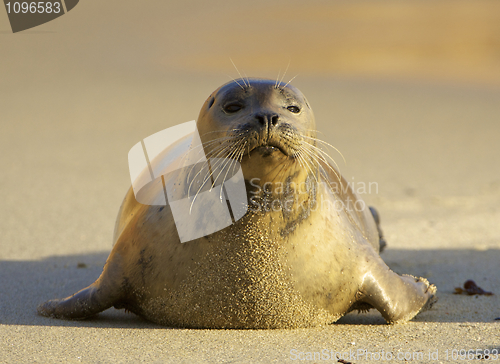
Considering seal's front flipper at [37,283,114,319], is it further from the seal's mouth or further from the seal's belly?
the seal's mouth

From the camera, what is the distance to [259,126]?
2.76 metres

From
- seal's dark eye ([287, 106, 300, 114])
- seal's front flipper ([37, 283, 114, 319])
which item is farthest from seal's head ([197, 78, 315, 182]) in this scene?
seal's front flipper ([37, 283, 114, 319])

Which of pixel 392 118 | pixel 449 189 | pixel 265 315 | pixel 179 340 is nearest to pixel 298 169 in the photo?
pixel 265 315

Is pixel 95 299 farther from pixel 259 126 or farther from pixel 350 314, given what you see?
pixel 350 314

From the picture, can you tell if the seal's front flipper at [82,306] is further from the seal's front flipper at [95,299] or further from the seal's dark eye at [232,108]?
the seal's dark eye at [232,108]

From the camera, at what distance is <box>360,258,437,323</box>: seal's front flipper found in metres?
3.31

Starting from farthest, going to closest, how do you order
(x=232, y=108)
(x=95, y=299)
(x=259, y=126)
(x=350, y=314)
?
(x=350, y=314) → (x=95, y=299) → (x=232, y=108) → (x=259, y=126)

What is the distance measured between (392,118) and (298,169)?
942 cm

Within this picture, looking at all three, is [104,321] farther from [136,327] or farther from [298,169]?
[298,169]

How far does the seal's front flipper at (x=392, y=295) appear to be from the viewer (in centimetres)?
331

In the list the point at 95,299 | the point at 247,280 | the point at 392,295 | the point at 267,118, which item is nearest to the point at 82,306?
the point at 95,299

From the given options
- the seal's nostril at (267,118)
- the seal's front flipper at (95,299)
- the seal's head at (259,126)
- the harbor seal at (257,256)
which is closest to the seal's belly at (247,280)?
the harbor seal at (257,256)

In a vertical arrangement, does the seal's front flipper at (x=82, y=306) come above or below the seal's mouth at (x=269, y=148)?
below

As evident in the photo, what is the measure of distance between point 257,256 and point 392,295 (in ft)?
2.64
